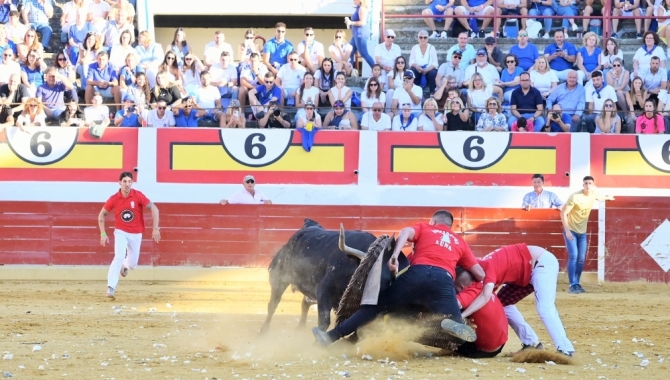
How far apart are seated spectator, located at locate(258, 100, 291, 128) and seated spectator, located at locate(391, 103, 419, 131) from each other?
1.47 metres

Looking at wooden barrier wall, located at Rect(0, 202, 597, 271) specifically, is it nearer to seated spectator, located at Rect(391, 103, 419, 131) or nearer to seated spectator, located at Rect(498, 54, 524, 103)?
seated spectator, located at Rect(391, 103, 419, 131)

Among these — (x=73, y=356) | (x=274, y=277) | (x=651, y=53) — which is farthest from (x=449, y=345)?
(x=651, y=53)

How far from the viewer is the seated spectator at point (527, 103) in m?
14.5

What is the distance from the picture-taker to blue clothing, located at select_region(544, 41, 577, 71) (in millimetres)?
15539

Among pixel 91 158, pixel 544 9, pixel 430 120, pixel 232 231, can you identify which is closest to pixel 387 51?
pixel 430 120

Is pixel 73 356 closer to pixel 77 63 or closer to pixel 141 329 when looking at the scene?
pixel 141 329

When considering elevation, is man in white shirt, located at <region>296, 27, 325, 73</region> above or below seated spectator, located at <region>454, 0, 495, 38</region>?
below

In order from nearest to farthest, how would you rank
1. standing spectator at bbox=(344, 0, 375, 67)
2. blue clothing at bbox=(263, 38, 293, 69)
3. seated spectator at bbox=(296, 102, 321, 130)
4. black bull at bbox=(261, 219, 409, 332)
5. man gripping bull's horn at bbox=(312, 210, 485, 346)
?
man gripping bull's horn at bbox=(312, 210, 485, 346) < black bull at bbox=(261, 219, 409, 332) < seated spectator at bbox=(296, 102, 321, 130) < blue clothing at bbox=(263, 38, 293, 69) < standing spectator at bbox=(344, 0, 375, 67)


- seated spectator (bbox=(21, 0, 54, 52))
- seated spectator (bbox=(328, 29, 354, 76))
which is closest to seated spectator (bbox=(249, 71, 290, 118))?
seated spectator (bbox=(328, 29, 354, 76))

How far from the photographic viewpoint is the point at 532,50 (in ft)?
51.4

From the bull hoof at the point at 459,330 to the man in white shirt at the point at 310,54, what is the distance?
8.90m

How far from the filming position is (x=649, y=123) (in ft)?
47.3

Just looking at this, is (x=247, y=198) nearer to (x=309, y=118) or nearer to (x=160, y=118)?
(x=309, y=118)

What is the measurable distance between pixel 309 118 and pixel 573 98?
3.69 m
